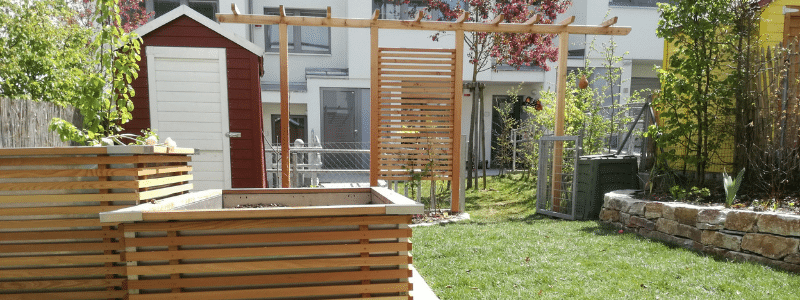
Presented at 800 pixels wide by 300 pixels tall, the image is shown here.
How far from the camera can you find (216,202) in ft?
8.61

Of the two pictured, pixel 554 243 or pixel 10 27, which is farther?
pixel 10 27

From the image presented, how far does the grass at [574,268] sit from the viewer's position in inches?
110

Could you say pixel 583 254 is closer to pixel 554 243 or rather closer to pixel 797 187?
pixel 554 243

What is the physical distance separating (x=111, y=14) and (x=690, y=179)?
5.79 metres

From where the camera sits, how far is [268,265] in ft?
5.37

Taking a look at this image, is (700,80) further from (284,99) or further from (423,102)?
(284,99)

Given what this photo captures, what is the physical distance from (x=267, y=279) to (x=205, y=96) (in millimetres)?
5112

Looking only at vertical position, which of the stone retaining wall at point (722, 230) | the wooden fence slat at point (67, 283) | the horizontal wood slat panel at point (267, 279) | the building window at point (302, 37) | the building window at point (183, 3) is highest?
the building window at point (183, 3)

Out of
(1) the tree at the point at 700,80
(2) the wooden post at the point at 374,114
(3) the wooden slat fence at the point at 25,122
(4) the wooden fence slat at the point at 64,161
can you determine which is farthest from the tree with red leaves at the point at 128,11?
(1) the tree at the point at 700,80

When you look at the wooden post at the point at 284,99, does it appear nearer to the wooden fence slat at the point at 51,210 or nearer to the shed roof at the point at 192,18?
the shed roof at the point at 192,18

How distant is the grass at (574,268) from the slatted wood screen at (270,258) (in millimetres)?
1279

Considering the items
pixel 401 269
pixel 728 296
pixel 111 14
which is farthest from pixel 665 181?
pixel 111 14

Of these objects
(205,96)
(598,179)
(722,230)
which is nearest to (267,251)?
(722,230)

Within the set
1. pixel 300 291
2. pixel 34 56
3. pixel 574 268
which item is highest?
pixel 34 56
